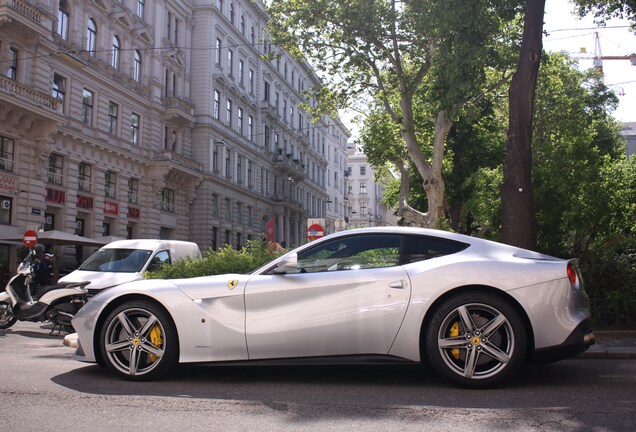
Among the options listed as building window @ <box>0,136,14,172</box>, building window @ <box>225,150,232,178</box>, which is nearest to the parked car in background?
building window @ <box>0,136,14,172</box>

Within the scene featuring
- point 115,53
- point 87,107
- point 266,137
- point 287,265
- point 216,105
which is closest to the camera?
point 287,265

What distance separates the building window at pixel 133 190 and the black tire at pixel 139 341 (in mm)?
31931

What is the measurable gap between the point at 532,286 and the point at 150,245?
31.7 ft

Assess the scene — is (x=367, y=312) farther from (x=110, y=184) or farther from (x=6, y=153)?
(x=110, y=184)

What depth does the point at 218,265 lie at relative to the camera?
9.73 m

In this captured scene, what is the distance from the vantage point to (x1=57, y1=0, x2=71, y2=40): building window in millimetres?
29781

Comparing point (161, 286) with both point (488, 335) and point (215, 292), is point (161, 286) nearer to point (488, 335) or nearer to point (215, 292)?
point (215, 292)

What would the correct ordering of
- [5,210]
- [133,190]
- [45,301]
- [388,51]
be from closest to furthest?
[45,301], [388,51], [5,210], [133,190]

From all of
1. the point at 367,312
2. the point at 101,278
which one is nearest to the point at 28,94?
the point at 101,278

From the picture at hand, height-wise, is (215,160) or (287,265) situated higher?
(215,160)

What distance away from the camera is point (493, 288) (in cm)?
509

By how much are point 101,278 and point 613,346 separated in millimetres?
9144

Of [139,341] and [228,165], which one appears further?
[228,165]

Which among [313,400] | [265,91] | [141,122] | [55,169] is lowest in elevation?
[313,400]
